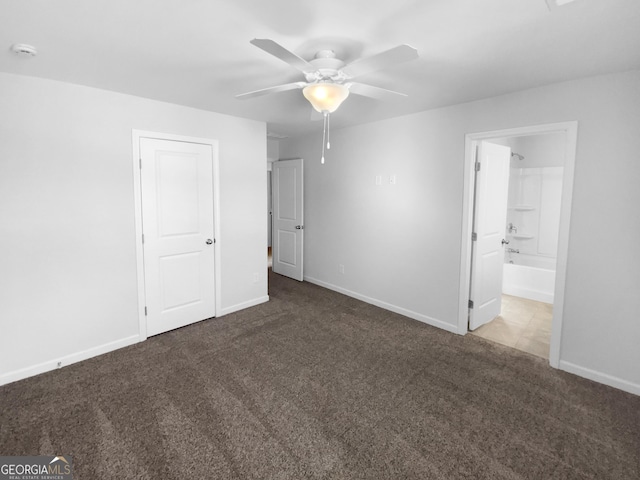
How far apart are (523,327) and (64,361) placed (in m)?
4.57

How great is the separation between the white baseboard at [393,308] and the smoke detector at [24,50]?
3.96 metres

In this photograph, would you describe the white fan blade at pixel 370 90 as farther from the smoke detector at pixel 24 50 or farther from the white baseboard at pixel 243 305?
the white baseboard at pixel 243 305

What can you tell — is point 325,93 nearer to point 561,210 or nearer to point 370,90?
point 370,90

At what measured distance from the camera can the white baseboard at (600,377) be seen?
2.47 meters

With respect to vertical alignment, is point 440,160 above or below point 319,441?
above

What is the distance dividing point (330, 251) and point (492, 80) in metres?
3.01

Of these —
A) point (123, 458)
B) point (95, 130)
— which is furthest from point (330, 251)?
point (123, 458)

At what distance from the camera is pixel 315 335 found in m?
3.43

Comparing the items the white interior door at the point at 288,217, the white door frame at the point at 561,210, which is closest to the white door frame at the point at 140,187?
the white interior door at the point at 288,217

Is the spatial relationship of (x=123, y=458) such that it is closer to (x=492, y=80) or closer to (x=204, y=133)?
(x=204, y=133)

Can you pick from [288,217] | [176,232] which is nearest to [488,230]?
[288,217]

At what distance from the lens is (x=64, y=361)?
2.81m

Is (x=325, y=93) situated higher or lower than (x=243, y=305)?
higher

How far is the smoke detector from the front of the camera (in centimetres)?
199
